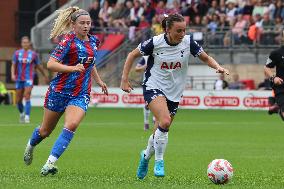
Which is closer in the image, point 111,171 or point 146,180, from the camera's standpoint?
point 146,180

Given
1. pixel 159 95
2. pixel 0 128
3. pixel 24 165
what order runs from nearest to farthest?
pixel 159 95
pixel 24 165
pixel 0 128

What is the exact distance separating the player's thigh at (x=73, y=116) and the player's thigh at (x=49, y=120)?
271mm

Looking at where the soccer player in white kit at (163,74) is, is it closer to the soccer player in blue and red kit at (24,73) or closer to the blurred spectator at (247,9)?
the soccer player in blue and red kit at (24,73)

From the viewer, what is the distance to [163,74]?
42.9ft

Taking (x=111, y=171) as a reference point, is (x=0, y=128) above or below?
below

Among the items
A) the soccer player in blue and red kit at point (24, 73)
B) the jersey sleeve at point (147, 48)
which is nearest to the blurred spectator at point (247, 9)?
the soccer player in blue and red kit at point (24, 73)

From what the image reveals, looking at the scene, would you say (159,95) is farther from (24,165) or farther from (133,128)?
(133,128)

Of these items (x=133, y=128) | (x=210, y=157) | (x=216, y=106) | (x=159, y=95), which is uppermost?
(x=159, y=95)

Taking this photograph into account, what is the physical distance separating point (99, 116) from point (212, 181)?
1950 cm

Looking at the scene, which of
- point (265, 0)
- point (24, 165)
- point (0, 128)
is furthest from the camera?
point (265, 0)

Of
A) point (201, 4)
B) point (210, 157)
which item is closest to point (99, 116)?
point (201, 4)

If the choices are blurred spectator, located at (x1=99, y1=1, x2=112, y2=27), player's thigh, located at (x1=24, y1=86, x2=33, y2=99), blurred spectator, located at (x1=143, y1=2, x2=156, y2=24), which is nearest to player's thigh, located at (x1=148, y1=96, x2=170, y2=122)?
player's thigh, located at (x1=24, y1=86, x2=33, y2=99)

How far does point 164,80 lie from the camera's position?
13094mm

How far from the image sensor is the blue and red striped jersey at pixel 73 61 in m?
13.1
